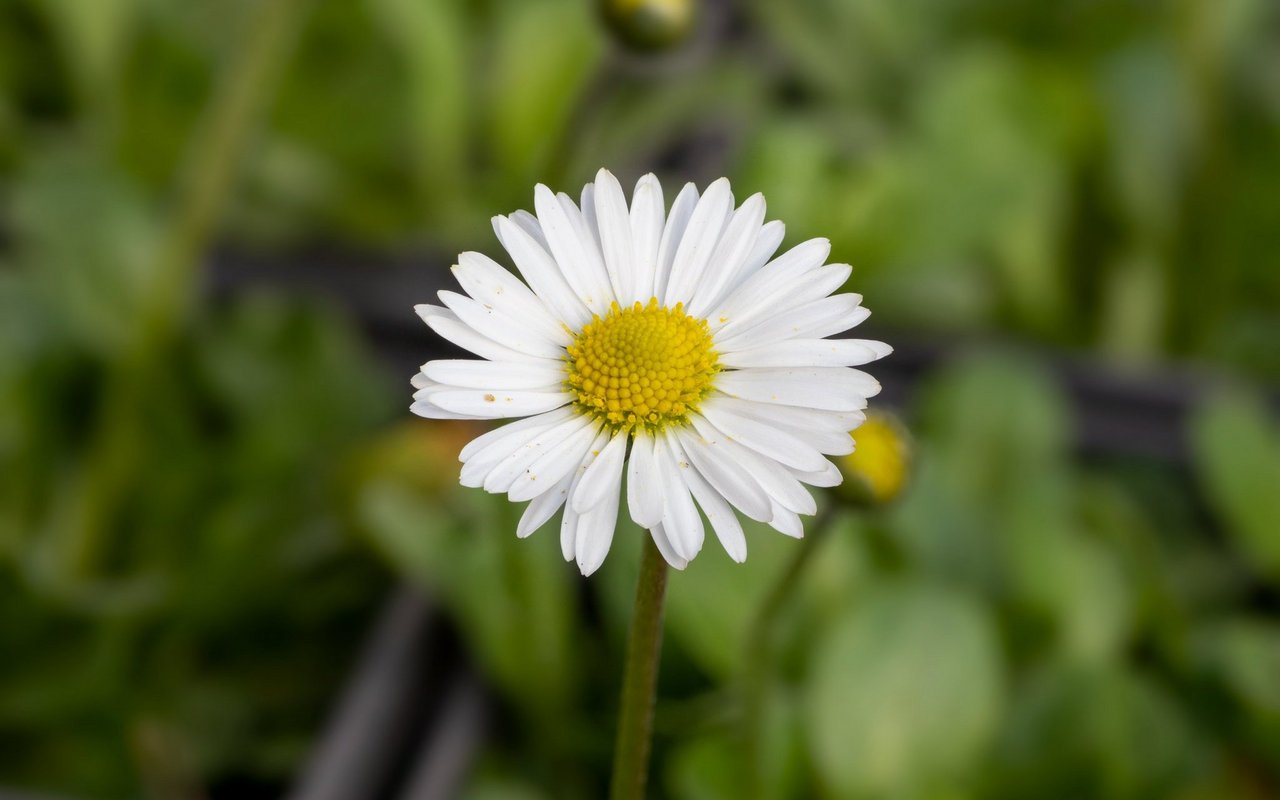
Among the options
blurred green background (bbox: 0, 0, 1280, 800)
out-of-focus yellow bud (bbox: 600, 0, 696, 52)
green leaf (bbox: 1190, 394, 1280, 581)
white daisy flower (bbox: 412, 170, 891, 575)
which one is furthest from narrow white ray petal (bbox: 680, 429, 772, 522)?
green leaf (bbox: 1190, 394, 1280, 581)

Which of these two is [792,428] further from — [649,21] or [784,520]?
[649,21]

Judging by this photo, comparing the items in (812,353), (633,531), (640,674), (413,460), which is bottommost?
(640,674)

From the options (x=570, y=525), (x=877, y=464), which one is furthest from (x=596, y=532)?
(x=877, y=464)

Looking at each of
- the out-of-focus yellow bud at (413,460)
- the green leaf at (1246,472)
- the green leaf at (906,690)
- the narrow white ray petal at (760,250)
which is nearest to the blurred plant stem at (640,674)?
the narrow white ray petal at (760,250)

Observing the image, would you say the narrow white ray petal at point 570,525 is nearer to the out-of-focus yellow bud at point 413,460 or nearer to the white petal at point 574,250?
the white petal at point 574,250

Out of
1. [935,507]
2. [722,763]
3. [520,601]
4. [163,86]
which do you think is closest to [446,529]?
[520,601]

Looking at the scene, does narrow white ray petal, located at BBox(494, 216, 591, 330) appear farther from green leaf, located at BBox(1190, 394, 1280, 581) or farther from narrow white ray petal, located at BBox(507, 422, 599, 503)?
green leaf, located at BBox(1190, 394, 1280, 581)

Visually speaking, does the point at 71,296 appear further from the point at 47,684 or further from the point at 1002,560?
the point at 1002,560
